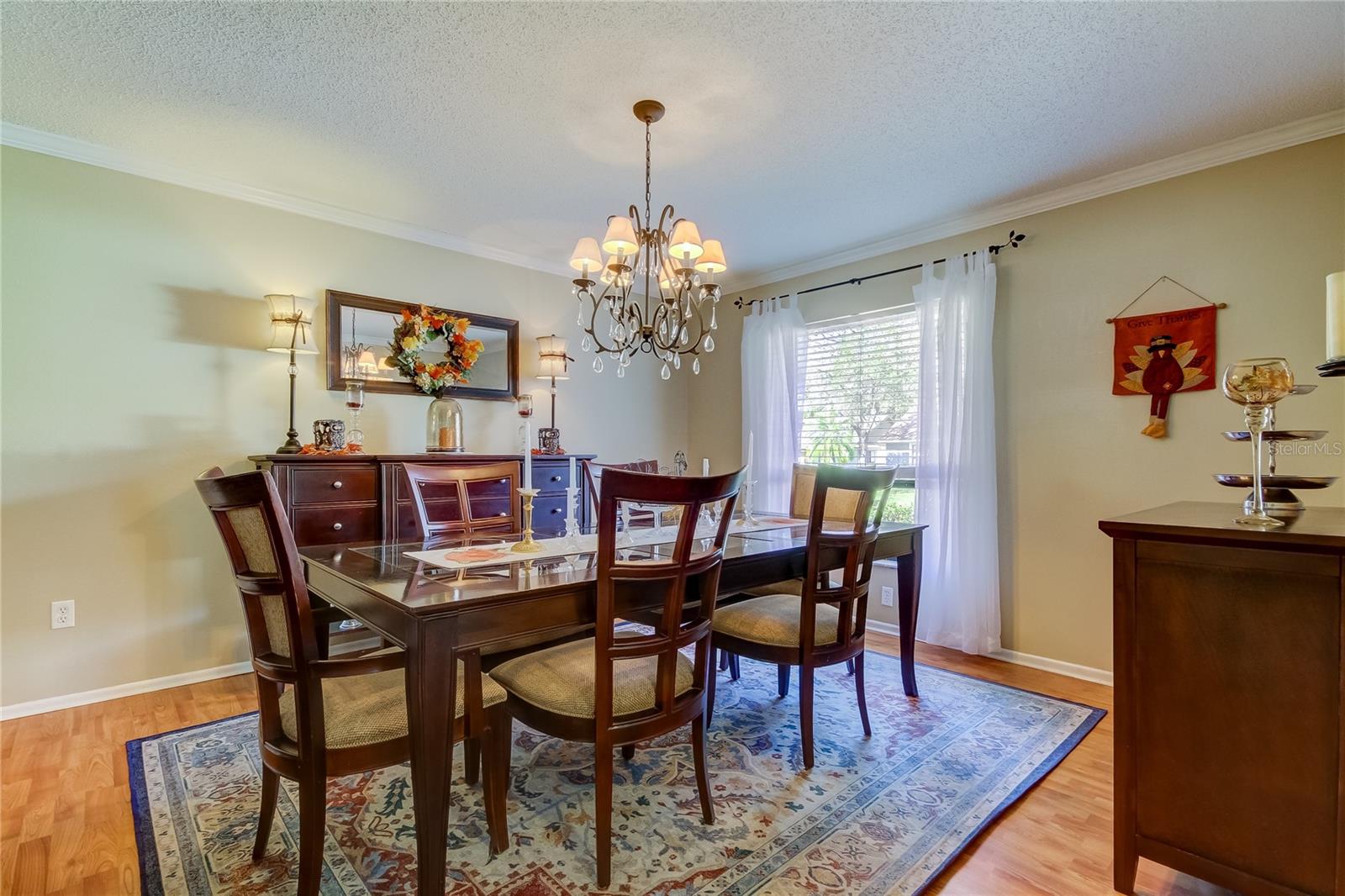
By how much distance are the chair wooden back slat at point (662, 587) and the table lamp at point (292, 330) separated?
227 cm

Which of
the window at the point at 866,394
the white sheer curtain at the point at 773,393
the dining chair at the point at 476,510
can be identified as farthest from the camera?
the white sheer curtain at the point at 773,393

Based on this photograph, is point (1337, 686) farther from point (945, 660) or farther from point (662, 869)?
point (945, 660)

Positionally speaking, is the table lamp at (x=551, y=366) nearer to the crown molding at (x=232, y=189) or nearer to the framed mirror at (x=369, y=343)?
the framed mirror at (x=369, y=343)

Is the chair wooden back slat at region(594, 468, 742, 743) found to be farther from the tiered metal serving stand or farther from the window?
the window

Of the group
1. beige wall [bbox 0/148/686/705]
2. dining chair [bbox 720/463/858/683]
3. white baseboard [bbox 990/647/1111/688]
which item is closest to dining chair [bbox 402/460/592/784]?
beige wall [bbox 0/148/686/705]

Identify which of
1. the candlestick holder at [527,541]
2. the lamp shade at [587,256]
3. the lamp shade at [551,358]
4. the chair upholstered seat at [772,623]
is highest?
the lamp shade at [587,256]

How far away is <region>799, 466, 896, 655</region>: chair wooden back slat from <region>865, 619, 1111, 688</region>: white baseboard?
42.8 inches

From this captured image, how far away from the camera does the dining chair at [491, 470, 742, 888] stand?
151 centimetres

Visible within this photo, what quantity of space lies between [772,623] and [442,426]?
224cm

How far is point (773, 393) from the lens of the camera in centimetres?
439

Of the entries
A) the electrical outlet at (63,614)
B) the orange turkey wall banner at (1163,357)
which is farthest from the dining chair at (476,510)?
the orange turkey wall banner at (1163,357)

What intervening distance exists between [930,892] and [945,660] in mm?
1958

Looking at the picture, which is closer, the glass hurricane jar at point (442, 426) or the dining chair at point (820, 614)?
the dining chair at point (820, 614)

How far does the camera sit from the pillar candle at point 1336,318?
1383 mm
